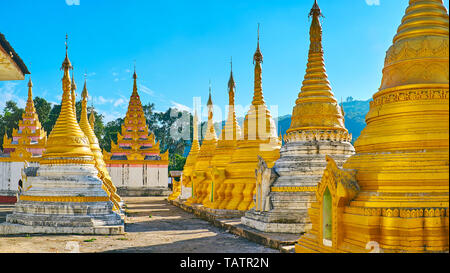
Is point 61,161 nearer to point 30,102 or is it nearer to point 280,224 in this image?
point 280,224

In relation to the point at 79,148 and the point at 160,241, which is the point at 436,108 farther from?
the point at 79,148

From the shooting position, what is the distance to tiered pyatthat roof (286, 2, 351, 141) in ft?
54.1

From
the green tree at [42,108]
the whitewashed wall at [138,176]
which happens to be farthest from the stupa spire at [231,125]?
the green tree at [42,108]

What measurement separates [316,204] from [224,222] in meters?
9.78

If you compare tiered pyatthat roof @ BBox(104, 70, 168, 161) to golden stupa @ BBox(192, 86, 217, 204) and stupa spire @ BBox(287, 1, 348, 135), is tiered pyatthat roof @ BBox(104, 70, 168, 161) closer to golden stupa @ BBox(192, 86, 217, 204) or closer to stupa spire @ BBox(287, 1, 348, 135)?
golden stupa @ BBox(192, 86, 217, 204)

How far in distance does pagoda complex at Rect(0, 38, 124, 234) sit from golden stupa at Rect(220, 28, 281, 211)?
632 cm

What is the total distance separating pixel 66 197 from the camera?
1747cm

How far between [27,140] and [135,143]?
11120 mm

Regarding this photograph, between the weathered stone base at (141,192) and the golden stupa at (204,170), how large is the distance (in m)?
15.8

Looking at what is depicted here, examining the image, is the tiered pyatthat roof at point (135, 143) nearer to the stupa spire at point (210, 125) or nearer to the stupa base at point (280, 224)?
the stupa spire at point (210, 125)

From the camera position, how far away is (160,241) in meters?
16.1

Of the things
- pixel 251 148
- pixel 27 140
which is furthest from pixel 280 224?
pixel 27 140

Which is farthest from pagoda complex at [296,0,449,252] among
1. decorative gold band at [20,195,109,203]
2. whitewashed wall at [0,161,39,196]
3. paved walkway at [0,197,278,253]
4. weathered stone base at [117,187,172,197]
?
weathered stone base at [117,187,172,197]
